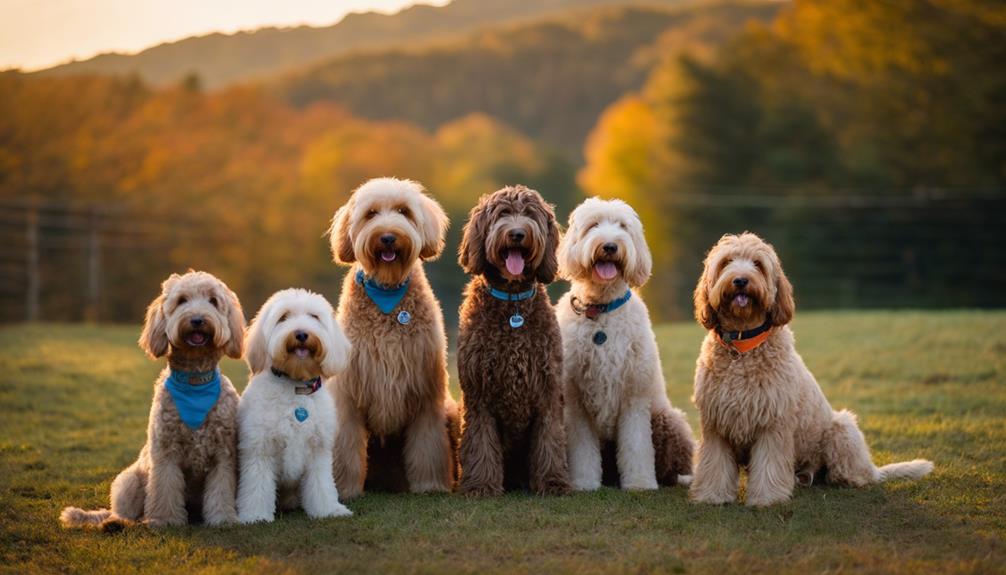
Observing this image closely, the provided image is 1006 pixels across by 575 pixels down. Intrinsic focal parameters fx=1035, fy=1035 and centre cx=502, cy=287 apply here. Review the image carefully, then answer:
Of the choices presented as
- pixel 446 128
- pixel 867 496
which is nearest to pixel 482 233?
pixel 867 496

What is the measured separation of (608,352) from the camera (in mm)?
6746

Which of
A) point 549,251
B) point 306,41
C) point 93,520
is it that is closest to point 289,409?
point 93,520

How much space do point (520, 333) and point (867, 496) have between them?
244cm

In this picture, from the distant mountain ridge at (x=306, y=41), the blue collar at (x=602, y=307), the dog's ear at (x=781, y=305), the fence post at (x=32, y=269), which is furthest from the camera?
the distant mountain ridge at (x=306, y=41)

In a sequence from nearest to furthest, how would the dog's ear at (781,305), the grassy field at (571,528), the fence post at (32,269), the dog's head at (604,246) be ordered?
the grassy field at (571,528) → the dog's ear at (781,305) → the dog's head at (604,246) → the fence post at (32,269)

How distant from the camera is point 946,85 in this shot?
3431 cm

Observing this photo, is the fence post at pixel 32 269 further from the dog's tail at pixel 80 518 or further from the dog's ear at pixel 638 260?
the dog's ear at pixel 638 260

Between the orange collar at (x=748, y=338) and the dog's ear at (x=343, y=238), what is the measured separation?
2456mm

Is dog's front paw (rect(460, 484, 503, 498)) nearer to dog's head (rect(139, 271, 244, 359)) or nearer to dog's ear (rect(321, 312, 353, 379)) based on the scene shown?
dog's ear (rect(321, 312, 353, 379))

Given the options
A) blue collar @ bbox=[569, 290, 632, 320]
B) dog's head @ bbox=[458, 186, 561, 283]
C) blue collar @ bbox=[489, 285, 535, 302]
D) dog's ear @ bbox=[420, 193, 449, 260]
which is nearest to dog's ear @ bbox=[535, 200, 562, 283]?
dog's head @ bbox=[458, 186, 561, 283]

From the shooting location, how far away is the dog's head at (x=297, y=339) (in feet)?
19.5

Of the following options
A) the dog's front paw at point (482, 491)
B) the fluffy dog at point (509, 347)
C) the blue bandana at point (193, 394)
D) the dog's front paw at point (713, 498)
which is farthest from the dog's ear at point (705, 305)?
the blue bandana at point (193, 394)

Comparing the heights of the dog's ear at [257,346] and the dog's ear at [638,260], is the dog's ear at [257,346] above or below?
below

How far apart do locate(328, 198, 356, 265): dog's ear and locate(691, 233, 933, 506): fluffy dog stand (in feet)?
7.39
